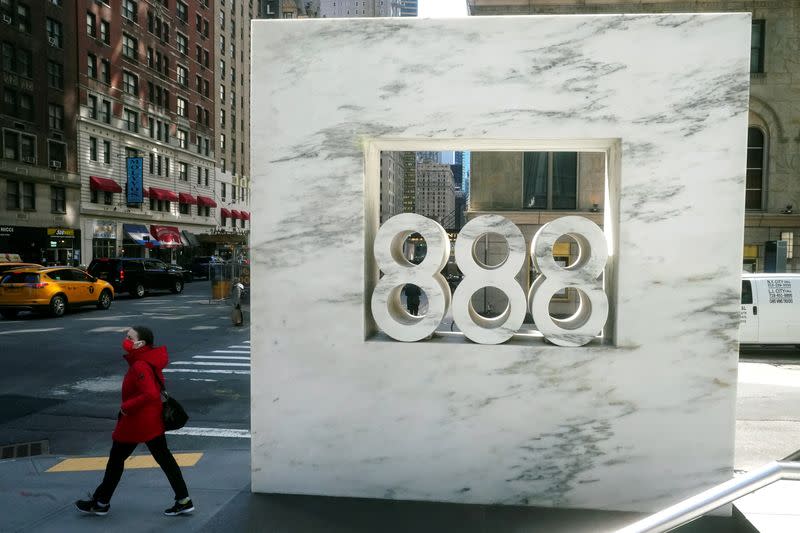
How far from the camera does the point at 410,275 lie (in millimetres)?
5008

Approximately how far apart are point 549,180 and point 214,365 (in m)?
14.1

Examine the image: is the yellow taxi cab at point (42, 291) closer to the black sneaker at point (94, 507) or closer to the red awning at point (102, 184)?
the black sneaker at point (94, 507)

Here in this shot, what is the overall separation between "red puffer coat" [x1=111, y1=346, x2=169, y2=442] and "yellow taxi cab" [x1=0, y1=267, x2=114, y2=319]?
1717 cm

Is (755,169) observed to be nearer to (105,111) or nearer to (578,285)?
(578,285)

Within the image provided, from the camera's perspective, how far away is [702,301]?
15.4 feet

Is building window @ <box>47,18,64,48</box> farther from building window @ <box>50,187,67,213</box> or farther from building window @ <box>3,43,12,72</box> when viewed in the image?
building window @ <box>50,187,67,213</box>

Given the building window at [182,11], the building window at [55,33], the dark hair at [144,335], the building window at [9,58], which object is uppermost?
the building window at [182,11]

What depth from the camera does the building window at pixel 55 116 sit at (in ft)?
124

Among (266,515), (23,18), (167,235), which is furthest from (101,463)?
(167,235)

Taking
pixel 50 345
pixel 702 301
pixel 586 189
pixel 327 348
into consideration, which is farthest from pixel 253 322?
pixel 586 189

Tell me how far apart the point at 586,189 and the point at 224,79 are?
166 ft

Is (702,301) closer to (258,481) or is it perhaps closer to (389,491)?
(389,491)

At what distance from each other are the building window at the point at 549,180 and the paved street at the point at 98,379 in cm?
1117

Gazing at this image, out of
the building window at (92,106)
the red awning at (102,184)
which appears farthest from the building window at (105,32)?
the red awning at (102,184)
